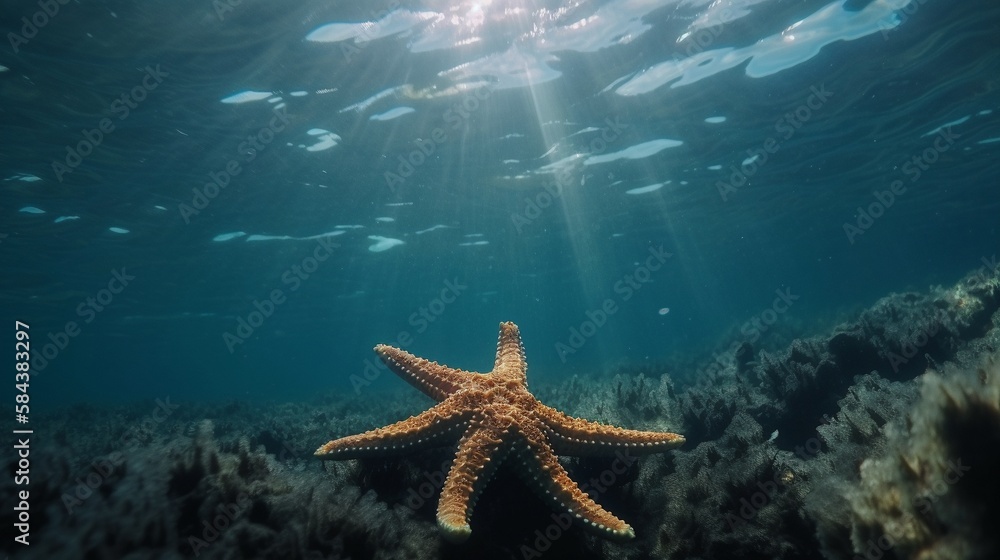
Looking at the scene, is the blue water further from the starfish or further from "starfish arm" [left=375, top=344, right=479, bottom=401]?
the starfish

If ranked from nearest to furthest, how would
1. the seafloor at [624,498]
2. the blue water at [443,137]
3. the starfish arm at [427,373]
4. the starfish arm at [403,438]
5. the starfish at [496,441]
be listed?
the seafloor at [624,498] → the starfish at [496,441] → the starfish arm at [403,438] → the starfish arm at [427,373] → the blue water at [443,137]

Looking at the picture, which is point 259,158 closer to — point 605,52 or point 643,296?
point 605,52

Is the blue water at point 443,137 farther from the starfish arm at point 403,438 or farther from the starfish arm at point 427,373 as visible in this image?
the starfish arm at point 403,438

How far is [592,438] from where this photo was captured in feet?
14.5

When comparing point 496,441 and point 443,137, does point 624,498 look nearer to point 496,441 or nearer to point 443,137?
point 496,441

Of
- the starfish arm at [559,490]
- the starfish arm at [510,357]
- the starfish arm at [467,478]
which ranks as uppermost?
the starfish arm at [467,478]

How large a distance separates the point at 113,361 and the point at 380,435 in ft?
285

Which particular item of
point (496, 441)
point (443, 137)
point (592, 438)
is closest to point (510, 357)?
→ point (592, 438)

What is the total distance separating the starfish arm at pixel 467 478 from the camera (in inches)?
129

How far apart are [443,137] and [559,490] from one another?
14734mm

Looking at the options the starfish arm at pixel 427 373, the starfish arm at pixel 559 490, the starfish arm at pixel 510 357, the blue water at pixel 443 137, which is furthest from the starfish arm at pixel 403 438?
the blue water at pixel 443 137

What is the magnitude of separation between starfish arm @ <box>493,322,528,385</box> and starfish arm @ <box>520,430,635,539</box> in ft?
3.76

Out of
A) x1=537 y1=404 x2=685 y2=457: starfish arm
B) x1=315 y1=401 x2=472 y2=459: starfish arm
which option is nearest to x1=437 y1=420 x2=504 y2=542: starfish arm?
x1=315 y1=401 x2=472 y2=459: starfish arm

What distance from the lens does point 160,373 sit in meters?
94.2
